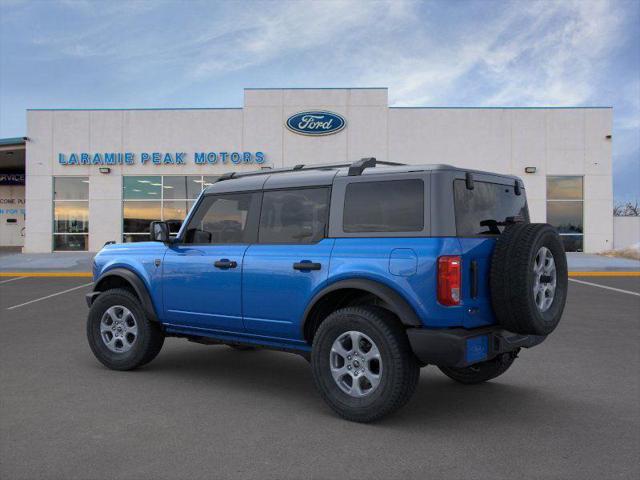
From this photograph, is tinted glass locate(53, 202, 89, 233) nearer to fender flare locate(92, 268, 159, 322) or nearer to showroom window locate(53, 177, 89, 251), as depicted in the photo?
showroom window locate(53, 177, 89, 251)

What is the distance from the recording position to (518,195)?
5.20 m

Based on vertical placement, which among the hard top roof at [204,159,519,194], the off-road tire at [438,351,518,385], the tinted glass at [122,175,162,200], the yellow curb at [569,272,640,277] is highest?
the tinted glass at [122,175,162,200]

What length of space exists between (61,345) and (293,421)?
13.6ft

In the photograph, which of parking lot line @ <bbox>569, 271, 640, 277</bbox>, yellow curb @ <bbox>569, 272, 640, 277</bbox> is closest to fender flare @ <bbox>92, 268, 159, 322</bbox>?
parking lot line @ <bbox>569, 271, 640, 277</bbox>

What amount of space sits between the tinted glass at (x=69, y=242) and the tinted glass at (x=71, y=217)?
0.25 metres

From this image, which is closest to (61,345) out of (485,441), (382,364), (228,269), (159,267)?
(159,267)

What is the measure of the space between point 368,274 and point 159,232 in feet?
7.69

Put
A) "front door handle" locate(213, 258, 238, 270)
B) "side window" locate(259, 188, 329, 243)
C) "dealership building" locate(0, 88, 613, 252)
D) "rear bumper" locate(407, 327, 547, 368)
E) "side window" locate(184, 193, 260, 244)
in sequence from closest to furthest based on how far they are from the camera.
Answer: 1. "rear bumper" locate(407, 327, 547, 368)
2. "side window" locate(259, 188, 329, 243)
3. "front door handle" locate(213, 258, 238, 270)
4. "side window" locate(184, 193, 260, 244)
5. "dealership building" locate(0, 88, 613, 252)

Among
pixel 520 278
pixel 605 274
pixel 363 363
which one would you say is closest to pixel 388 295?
pixel 363 363

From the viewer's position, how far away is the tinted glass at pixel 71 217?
2467 cm

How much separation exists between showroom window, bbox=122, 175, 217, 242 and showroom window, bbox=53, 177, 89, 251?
1.70 meters

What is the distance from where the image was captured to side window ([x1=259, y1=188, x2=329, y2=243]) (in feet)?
15.9

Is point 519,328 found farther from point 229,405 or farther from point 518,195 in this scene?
point 229,405

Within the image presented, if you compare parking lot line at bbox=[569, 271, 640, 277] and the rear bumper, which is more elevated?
the rear bumper
